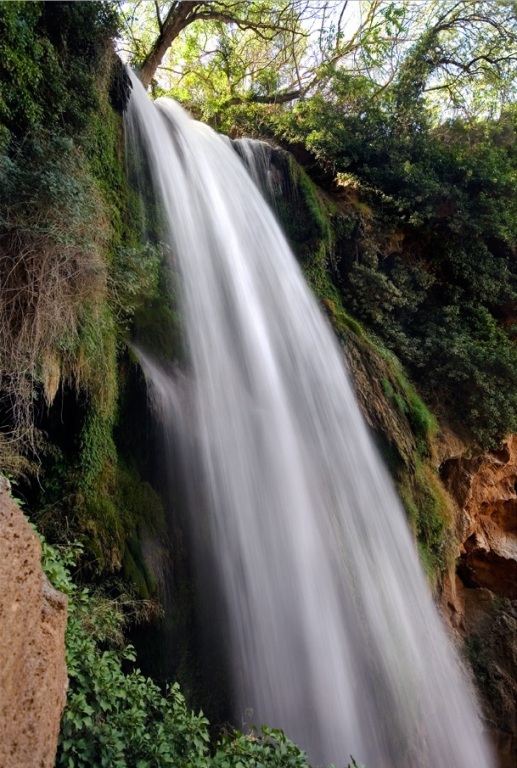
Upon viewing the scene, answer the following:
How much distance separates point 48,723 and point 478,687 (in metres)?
7.58

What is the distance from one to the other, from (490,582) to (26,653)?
10388mm

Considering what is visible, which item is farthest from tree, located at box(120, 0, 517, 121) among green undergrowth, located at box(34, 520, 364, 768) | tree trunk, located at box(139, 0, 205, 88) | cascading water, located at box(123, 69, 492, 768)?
green undergrowth, located at box(34, 520, 364, 768)

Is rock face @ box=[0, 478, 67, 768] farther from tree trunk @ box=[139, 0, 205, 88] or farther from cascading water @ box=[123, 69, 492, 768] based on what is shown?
tree trunk @ box=[139, 0, 205, 88]

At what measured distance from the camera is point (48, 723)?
253cm

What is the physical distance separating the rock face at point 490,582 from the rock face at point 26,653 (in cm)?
710

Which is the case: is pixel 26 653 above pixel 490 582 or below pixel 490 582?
above

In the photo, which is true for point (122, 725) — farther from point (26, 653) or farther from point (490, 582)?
point (490, 582)

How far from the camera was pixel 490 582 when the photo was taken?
10.7 meters

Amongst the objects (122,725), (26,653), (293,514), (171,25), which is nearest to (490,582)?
(293,514)

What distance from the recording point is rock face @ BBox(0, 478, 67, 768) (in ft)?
7.47

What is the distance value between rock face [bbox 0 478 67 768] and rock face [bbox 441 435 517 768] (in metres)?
7.10

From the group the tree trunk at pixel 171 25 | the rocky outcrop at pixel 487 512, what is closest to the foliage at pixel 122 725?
the rocky outcrop at pixel 487 512


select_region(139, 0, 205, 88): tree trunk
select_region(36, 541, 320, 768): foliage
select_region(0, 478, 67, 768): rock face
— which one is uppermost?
select_region(139, 0, 205, 88): tree trunk

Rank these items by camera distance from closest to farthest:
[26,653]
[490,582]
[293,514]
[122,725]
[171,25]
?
[26,653], [122,725], [293,514], [490,582], [171,25]
